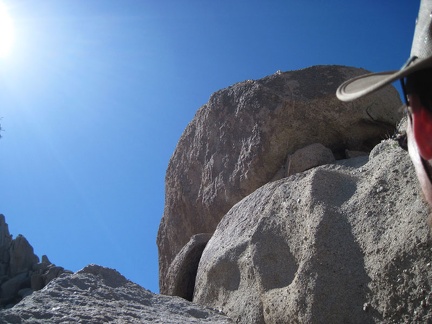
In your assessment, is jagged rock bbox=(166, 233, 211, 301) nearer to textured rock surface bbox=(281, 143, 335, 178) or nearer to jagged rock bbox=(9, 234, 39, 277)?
textured rock surface bbox=(281, 143, 335, 178)

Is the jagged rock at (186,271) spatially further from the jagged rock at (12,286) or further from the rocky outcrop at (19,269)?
the jagged rock at (12,286)

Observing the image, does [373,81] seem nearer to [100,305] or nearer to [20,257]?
[100,305]

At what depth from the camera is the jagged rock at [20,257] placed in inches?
898

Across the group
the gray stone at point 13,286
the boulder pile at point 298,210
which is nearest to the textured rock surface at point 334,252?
the boulder pile at point 298,210

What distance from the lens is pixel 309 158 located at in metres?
5.82

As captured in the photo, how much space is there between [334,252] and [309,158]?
7.32 ft

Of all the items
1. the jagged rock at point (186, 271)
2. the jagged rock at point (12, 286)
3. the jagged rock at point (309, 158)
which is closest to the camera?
the jagged rock at point (309, 158)

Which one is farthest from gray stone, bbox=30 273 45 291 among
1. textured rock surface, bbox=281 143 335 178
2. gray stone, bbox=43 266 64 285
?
textured rock surface, bbox=281 143 335 178

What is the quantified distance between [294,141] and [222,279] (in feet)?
7.59

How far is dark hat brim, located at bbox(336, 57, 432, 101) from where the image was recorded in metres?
1.51

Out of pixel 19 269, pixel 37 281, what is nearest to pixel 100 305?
pixel 37 281

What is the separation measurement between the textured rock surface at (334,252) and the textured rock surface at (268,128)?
138 centimetres

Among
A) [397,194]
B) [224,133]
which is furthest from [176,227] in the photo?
[397,194]

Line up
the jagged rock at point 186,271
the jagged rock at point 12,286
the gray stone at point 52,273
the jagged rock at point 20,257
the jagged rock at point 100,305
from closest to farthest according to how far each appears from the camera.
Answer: the jagged rock at point 100,305
the jagged rock at point 186,271
the gray stone at point 52,273
the jagged rock at point 12,286
the jagged rock at point 20,257
